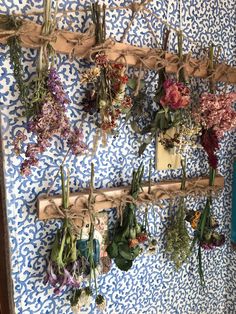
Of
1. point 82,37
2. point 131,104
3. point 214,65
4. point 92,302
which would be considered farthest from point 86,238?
point 214,65

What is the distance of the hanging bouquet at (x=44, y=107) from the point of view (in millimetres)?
774

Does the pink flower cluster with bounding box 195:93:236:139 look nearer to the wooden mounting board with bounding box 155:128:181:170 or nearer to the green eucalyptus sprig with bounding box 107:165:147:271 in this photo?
the wooden mounting board with bounding box 155:128:181:170

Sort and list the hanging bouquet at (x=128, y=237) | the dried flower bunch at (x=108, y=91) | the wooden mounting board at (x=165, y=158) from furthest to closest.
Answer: the wooden mounting board at (x=165, y=158), the hanging bouquet at (x=128, y=237), the dried flower bunch at (x=108, y=91)

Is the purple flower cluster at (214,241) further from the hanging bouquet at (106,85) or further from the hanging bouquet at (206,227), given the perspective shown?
the hanging bouquet at (106,85)

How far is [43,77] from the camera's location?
2.62ft

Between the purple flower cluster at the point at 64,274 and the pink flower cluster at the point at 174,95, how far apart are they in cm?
55

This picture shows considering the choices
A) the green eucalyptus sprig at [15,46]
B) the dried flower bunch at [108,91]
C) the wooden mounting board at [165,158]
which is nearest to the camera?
the green eucalyptus sprig at [15,46]

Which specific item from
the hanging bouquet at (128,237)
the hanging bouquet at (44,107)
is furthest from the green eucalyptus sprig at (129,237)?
the hanging bouquet at (44,107)

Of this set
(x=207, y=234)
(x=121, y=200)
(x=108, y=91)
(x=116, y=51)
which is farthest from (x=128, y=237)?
(x=116, y=51)

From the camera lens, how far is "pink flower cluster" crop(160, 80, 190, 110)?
3.10 ft

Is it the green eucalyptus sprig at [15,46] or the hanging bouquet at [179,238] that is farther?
the hanging bouquet at [179,238]

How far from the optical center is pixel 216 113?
1018 millimetres

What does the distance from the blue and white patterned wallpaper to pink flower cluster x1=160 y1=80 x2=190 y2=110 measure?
125 millimetres

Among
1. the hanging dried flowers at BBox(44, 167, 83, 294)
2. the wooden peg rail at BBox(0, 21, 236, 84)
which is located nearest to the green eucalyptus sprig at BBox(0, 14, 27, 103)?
the wooden peg rail at BBox(0, 21, 236, 84)
